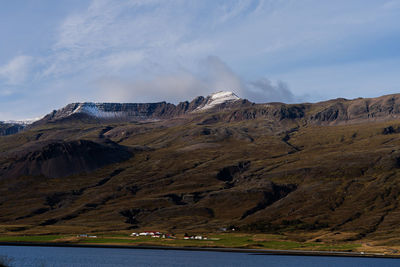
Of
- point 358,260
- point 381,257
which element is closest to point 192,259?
point 358,260

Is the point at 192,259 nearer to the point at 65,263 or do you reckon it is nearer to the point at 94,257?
the point at 94,257

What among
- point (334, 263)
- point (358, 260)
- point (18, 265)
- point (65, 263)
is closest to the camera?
point (18, 265)

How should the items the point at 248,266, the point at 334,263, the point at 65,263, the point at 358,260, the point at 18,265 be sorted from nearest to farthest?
the point at 18,265, the point at 65,263, the point at 248,266, the point at 334,263, the point at 358,260

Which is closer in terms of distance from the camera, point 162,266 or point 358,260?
point 162,266

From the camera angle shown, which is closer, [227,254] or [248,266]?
[248,266]

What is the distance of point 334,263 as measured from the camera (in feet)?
542

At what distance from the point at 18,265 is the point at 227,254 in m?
82.2

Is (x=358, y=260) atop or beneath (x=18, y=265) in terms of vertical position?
beneath

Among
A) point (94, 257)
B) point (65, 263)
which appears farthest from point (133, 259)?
point (65, 263)

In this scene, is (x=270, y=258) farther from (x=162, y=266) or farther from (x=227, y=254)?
(x=162, y=266)

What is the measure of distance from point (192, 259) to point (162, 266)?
2255 cm

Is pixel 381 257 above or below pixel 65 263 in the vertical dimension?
below

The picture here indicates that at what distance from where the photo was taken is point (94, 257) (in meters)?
166

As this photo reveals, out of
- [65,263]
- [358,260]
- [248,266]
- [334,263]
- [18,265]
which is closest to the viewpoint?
[18,265]
